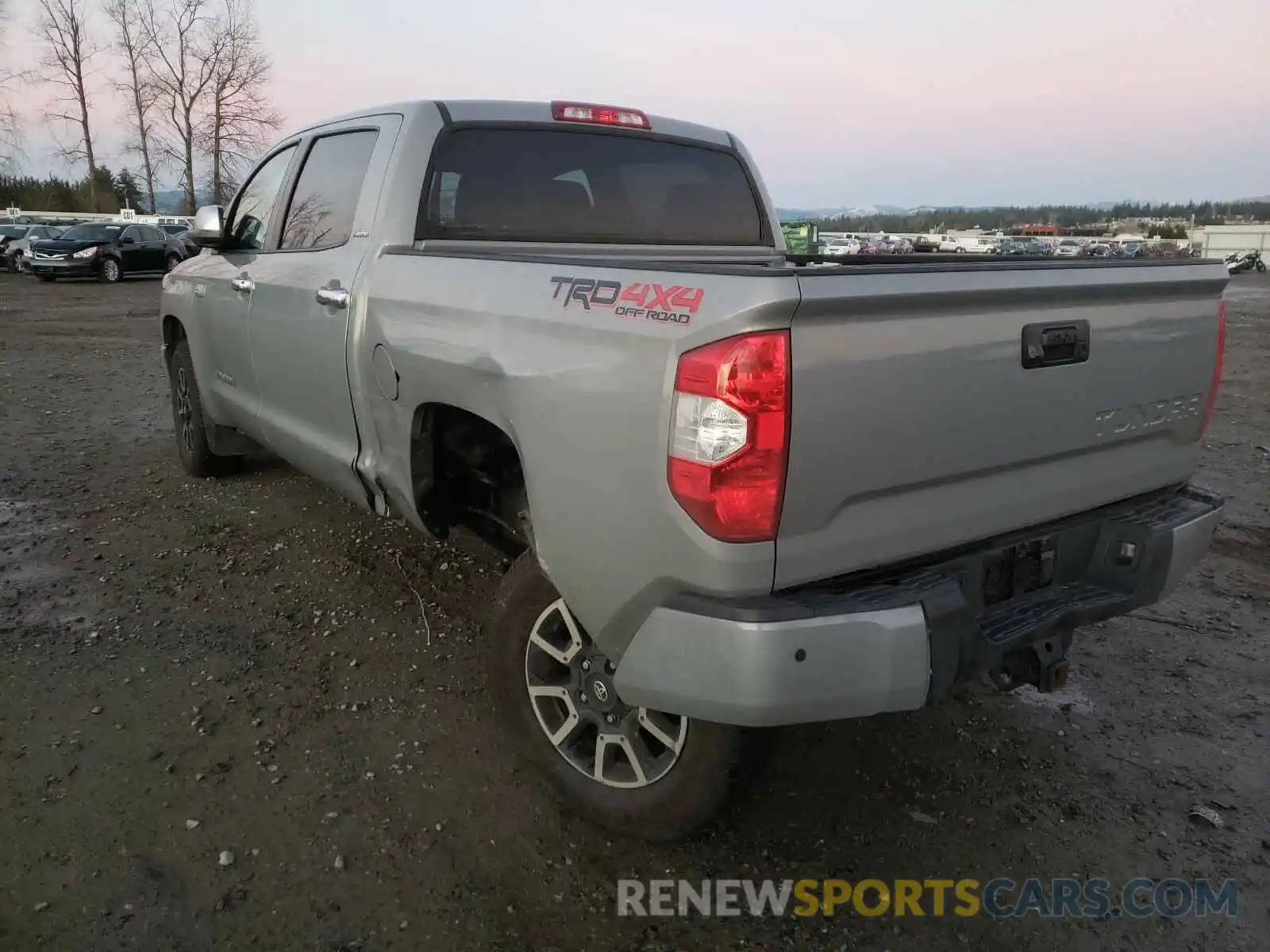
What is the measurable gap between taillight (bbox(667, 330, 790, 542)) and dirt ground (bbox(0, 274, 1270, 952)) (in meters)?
1.05

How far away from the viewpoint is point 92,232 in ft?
82.2

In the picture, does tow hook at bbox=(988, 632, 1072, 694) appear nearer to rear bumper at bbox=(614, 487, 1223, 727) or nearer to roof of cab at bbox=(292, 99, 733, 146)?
rear bumper at bbox=(614, 487, 1223, 727)

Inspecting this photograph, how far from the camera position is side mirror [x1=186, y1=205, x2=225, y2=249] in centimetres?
494

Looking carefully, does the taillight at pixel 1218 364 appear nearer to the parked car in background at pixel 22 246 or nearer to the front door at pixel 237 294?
the front door at pixel 237 294

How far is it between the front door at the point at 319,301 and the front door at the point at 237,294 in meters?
0.16

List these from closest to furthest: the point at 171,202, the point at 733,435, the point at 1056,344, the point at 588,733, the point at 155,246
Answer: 1. the point at 733,435
2. the point at 1056,344
3. the point at 588,733
4. the point at 155,246
5. the point at 171,202

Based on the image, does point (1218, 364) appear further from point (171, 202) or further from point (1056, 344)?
Result: point (171, 202)

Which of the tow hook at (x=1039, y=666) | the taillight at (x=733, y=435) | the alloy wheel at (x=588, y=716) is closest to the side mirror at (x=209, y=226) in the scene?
the alloy wheel at (x=588, y=716)

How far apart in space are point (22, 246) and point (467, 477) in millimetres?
30574

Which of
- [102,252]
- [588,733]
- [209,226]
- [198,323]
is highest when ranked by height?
[209,226]

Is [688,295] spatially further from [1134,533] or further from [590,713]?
[1134,533]

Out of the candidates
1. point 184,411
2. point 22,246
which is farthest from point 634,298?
point 22,246

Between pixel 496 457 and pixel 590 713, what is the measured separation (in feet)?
3.09

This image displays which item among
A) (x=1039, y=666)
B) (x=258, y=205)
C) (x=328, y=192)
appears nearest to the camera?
(x=1039, y=666)
